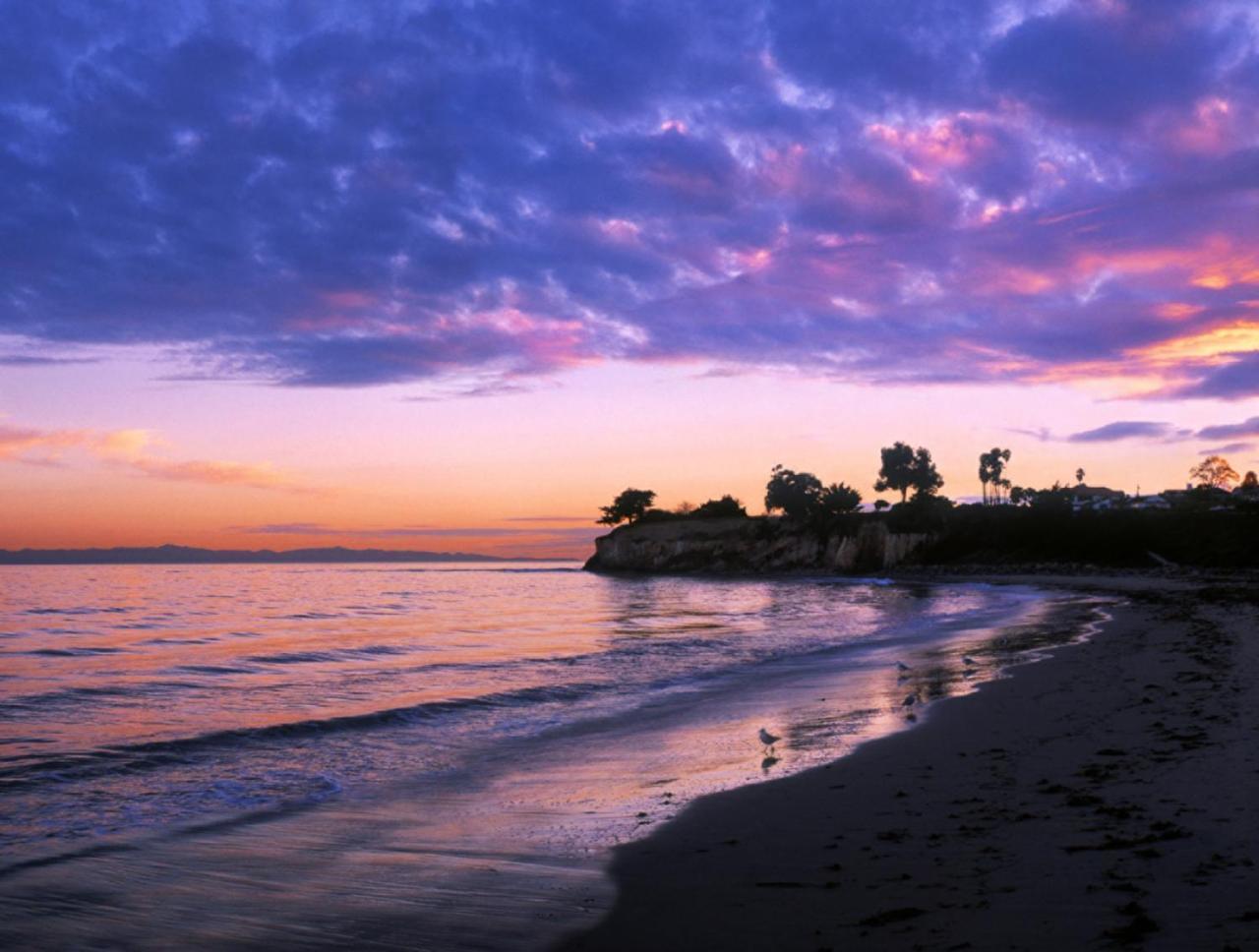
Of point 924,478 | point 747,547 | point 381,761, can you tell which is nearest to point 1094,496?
point 924,478

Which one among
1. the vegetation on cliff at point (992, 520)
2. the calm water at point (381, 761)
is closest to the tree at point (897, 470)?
the vegetation on cliff at point (992, 520)

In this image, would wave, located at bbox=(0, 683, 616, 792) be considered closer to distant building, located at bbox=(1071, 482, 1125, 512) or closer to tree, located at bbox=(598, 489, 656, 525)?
distant building, located at bbox=(1071, 482, 1125, 512)

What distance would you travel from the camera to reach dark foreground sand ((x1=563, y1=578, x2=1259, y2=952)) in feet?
16.9

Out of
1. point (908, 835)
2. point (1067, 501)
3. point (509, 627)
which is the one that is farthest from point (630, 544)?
point (908, 835)

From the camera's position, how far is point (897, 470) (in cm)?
14325

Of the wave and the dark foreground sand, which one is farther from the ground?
the dark foreground sand

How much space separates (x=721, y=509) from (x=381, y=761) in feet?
507

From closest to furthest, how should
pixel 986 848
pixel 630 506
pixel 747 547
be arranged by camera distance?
pixel 986 848
pixel 747 547
pixel 630 506

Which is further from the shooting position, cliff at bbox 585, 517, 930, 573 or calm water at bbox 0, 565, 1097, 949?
cliff at bbox 585, 517, 930, 573

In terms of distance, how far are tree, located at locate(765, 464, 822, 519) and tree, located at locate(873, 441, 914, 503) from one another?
10.5 metres

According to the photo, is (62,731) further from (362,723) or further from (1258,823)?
(1258,823)

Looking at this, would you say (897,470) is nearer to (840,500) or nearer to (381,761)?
(840,500)

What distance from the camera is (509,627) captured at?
37094mm

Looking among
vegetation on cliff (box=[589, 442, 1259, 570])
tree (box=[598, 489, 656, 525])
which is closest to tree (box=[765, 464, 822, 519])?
vegetation on cliff (box=[589, 442, 1259, 570])
